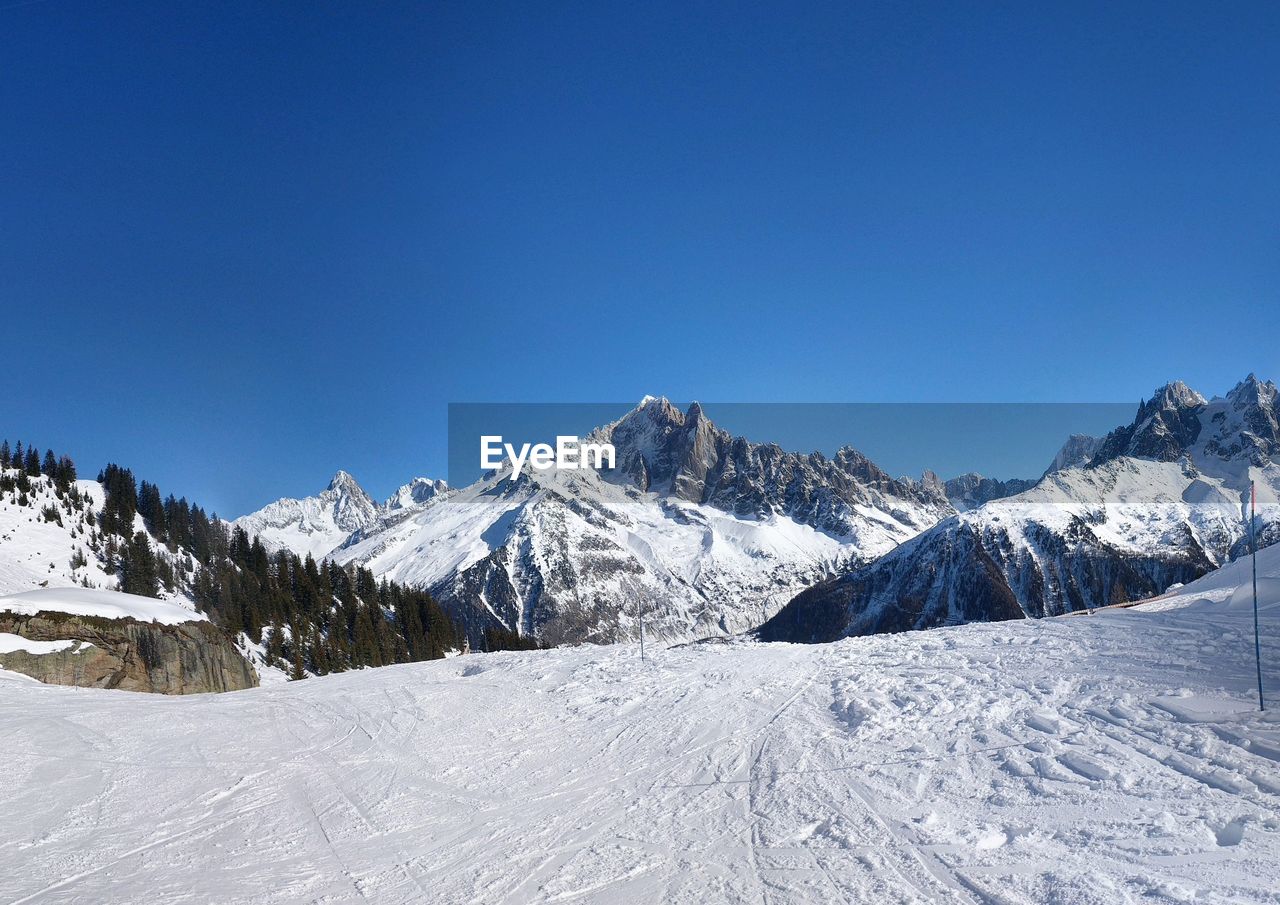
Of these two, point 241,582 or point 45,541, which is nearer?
point 45,541

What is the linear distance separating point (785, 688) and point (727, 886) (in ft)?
35.0

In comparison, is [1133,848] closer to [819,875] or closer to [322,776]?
[819,875]

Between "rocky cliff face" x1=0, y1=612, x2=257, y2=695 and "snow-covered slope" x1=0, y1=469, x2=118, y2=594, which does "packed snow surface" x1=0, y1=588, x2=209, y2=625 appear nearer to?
"rocky cliff face" x1=0, y1=612, x2=257, y2=695

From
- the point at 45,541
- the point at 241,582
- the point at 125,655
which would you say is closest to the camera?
the point at 125,655

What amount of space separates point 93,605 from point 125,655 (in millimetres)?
2605

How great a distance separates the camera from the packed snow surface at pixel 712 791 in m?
6.97

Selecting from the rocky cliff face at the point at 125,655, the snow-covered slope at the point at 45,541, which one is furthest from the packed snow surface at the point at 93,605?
the snow-covered slope at the point at 45,541

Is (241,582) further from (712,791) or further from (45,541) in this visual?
(712,791)

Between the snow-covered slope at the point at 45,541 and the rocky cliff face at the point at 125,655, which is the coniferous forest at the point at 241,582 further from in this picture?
the rocky cliff face at the point at 125,655

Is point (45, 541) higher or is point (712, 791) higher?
point (45, 541)

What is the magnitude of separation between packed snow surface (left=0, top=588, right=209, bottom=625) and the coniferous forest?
2045cm

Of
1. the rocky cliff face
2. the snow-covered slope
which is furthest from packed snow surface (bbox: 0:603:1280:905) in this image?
the snow-covered slope

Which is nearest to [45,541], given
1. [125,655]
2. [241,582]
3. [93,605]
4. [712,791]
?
[241,582]

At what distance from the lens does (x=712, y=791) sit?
32.0 feet
